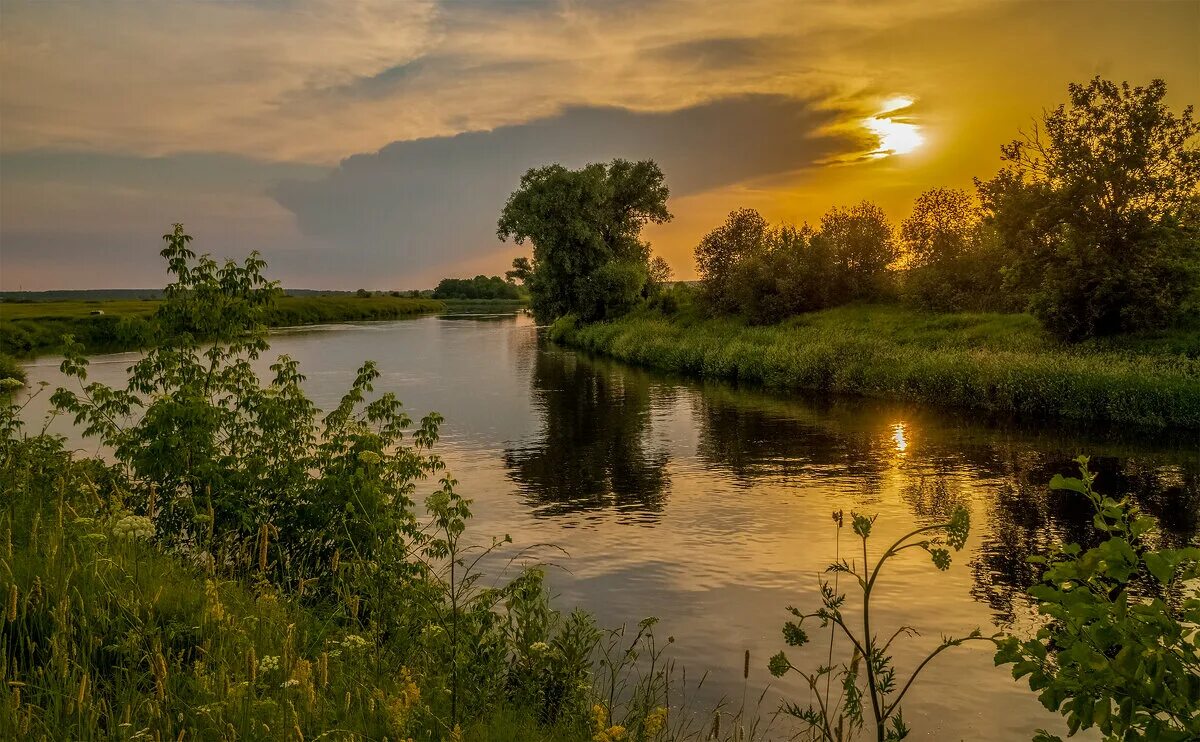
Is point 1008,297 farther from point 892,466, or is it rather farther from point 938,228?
point 892,466

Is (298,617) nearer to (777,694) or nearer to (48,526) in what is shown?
(48,526)

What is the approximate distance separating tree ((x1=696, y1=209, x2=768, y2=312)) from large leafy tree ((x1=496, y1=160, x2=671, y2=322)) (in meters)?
5.70

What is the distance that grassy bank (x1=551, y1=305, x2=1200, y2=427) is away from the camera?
90.4 feet

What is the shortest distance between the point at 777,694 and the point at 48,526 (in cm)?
829

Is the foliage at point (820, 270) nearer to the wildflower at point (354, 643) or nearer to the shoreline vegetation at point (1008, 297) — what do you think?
the shoreline vegetation at point (1008, 297)

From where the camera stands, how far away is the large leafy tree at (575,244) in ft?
226

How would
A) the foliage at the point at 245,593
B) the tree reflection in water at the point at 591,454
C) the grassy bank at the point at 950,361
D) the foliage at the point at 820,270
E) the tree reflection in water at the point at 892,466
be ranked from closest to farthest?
the foliage at the point at 245,593, the tree reflection in water at the point at 892,466, the tree reflection in water at the point at 591,454, the grassy bank at the point at 950,361, the foliage at the point at 820,270

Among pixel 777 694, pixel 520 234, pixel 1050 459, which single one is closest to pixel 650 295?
pixel 520 234

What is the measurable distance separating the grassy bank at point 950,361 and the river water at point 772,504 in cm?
185

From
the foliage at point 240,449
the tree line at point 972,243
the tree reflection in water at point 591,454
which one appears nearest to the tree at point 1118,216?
the tree line at point 972,243

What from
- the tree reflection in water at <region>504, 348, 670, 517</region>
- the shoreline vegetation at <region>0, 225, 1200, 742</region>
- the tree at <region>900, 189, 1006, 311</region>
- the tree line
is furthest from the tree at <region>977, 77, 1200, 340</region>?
the shoreline vegetation at <region>0, 225, 1200, 742</region>

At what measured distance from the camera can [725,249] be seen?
68938 mm

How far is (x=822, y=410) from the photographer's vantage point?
3272cm

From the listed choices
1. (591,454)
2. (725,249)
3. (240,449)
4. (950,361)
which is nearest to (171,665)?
(240,449)
